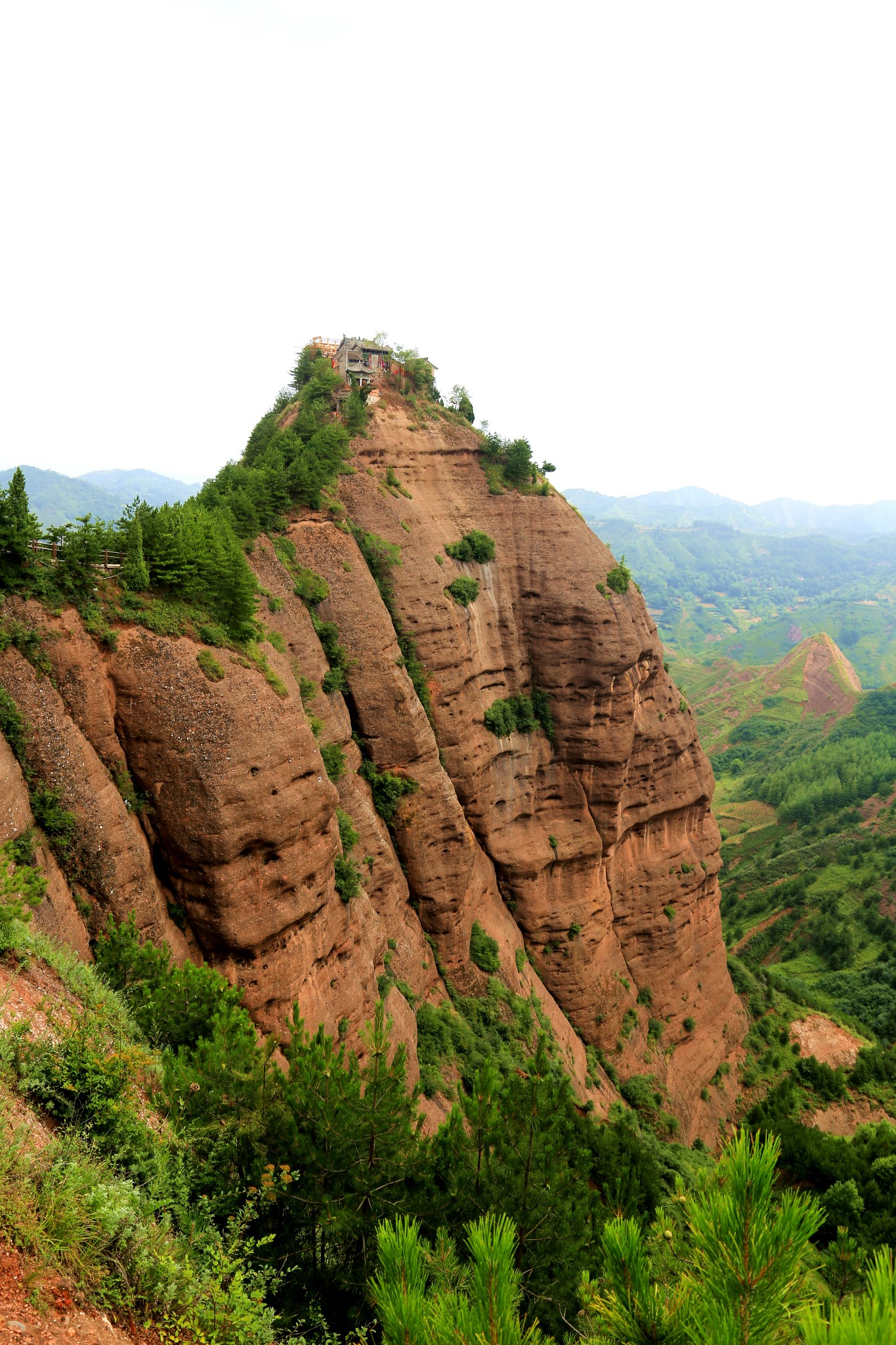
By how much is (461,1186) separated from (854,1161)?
90.6ft

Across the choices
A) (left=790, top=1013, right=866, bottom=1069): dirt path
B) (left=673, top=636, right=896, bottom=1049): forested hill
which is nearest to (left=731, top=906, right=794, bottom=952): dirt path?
(left=673, top=636, right=896, bottom=1049): forested hill

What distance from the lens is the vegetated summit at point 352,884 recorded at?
11227mm

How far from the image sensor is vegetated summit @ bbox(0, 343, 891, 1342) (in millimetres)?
11227

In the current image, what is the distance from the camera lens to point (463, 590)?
38312 millimetres

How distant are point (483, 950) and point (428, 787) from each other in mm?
9343

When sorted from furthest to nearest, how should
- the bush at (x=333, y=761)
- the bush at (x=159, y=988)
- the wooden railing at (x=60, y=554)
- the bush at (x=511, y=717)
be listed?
the bush at (x=511, y=717) → the bush at (x=333, y=761) → the wooden railing at (x=60, y=554) → the bush at (x=159, y=988)

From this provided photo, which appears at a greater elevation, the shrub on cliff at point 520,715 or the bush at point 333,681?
the bush at point 333,681

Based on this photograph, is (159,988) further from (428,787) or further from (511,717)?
(511,717)

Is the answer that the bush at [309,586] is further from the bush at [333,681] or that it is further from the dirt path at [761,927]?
the dirt path at [761,927]

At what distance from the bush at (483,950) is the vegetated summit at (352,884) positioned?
17 cm

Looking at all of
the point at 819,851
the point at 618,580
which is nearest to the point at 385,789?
the point at 618,580

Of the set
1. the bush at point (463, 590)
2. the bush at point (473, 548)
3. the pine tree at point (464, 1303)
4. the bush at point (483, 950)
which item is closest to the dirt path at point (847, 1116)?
the bush at point (483, 950)

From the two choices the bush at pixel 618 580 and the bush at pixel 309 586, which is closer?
the bush at pixel 309 586

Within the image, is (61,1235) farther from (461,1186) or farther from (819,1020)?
(819,1020)
